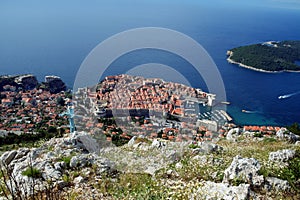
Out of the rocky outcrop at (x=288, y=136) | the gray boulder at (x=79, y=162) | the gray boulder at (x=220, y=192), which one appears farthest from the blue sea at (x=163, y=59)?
the gray boulder at (x=220, y=192)

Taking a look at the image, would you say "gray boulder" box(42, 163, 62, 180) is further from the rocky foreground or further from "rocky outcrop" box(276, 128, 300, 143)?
"rocky outcrop" box(276, 128, 300, 143)

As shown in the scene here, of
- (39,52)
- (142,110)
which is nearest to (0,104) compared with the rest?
(142,110)

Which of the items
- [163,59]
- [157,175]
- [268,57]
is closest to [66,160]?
[157,175]

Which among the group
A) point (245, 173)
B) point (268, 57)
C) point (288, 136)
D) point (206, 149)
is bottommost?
point (268, 57)

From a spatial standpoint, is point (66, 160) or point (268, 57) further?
point (268, 57)

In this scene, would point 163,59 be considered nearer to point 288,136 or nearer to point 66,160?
point 288,136

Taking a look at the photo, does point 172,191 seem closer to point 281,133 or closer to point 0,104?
point 281,133
